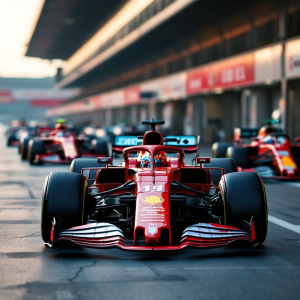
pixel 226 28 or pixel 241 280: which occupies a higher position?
pixel 226 28

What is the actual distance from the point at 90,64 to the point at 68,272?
185 feet

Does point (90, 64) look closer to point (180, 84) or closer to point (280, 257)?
point (180, 84)

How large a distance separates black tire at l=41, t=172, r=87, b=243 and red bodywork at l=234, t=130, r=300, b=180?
7.77 meters

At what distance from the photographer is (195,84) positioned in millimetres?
33281

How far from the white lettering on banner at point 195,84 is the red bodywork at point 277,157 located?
1719 cm

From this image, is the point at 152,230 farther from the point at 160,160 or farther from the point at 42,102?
the point at 42,102

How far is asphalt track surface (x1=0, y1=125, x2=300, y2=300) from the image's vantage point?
15.1 ft

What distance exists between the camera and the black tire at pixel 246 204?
20.4 feet

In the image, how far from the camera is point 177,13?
28188mm

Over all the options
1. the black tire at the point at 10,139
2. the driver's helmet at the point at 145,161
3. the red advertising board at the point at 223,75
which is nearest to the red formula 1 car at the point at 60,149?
the red advertising board at the point at 223,75

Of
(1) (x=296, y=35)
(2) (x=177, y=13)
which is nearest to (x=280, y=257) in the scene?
(1) (x=296, y=35)

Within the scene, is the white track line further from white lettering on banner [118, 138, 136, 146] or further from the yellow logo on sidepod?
white lettering on banner [118, 138, 136, 146]

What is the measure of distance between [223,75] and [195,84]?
14.5 ft

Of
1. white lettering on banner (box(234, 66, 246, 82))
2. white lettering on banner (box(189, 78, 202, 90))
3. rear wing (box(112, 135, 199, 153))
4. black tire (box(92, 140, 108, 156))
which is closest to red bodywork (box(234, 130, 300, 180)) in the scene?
rear wing (box(112, 135, 199, 153))
